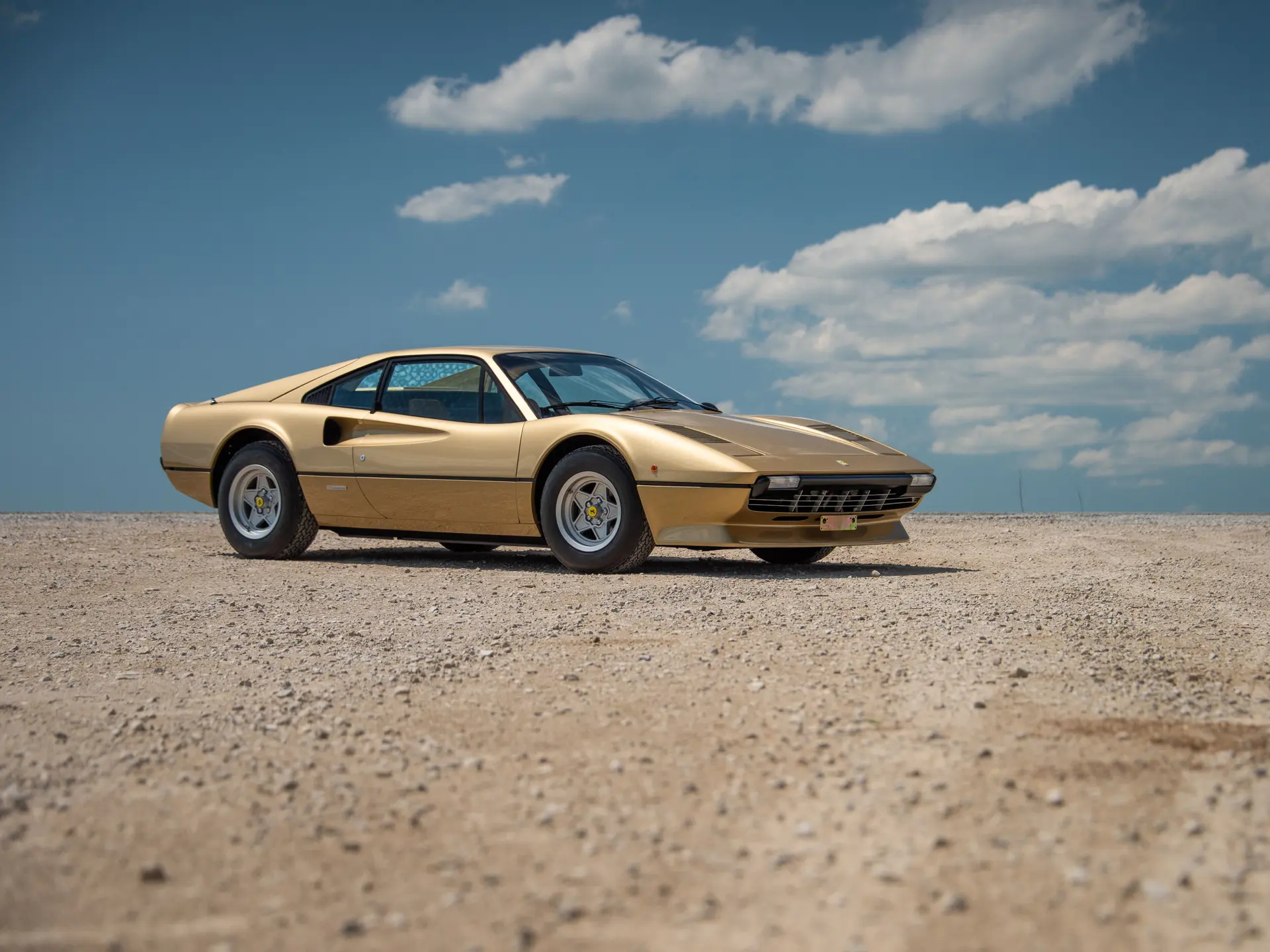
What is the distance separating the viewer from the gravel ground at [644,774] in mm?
2482

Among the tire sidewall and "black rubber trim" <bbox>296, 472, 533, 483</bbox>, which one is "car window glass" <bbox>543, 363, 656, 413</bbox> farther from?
the tire sidewall

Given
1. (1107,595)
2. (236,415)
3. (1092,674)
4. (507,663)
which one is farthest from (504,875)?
(236,415)

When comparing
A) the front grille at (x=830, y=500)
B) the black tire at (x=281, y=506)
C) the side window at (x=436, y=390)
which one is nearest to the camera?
the front grille at (x=830, y=500)

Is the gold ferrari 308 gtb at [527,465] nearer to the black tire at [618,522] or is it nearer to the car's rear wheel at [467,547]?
the black tire at [618,522]

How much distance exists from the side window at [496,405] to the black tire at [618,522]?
586 mm

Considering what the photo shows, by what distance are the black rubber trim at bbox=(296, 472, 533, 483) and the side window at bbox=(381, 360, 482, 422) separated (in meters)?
0.43

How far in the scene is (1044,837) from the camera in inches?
112

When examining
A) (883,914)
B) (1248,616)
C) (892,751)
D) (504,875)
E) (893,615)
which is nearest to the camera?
(883,914)

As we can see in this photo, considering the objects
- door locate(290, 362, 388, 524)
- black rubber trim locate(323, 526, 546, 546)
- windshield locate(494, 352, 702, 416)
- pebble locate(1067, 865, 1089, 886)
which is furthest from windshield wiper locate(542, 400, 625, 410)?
pebble locate(1067, 865, 1089, 886)

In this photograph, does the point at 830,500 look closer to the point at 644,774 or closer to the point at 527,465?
the point at 527,465

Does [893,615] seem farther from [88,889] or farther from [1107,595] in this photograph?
[88,889]

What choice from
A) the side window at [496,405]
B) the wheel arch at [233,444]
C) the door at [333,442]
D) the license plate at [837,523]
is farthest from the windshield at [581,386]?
the wheel arch at [233,444]

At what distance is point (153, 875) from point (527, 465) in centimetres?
543

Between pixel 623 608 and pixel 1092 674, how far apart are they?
2284 mm
